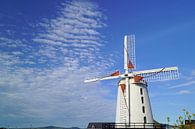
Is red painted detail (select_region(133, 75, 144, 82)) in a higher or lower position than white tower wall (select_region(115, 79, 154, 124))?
higher

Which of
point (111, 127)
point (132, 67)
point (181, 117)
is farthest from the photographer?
point (132, 67)

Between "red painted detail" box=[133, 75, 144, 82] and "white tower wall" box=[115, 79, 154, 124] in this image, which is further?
"red painted detail" box=[133, 75, 144, 82]

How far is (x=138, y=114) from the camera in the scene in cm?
3853

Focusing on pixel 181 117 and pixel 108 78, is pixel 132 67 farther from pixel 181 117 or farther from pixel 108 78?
Answer: pixel 181 117

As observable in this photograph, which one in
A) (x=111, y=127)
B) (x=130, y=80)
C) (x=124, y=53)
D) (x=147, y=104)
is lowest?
(x=111, y=127)

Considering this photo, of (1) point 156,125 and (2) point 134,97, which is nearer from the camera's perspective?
(1) point 156,125

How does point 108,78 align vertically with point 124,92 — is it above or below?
above

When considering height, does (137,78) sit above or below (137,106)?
above

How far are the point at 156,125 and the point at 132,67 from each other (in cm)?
1114

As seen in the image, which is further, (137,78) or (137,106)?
(137,78)

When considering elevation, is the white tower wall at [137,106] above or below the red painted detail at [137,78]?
below

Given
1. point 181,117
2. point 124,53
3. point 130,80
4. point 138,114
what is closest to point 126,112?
point 138,114

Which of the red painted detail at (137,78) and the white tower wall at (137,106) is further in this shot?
the red painted detail at (137,78)

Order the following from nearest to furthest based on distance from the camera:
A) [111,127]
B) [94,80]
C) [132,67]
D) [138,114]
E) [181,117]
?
[181,117]
[111,127]
[138,114]
[132,67]
[94,80]
